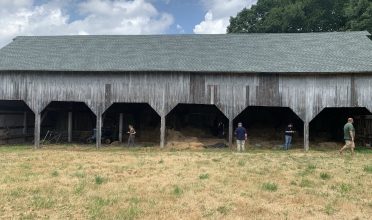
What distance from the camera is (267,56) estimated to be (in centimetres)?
2045

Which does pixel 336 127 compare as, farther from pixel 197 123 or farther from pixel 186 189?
pixel 186 189

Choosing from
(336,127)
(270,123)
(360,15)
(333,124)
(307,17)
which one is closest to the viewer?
(336,127)

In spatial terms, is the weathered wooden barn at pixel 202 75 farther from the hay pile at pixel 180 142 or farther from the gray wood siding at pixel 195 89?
the hay pile at pixel 180 142

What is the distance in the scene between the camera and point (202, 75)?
19.5 meters

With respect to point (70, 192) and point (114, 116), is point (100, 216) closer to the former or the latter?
point (70, 192)

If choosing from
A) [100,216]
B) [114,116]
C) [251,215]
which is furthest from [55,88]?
[251,215]

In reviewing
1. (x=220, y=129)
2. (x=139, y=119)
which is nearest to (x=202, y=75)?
(x=220, y=129)

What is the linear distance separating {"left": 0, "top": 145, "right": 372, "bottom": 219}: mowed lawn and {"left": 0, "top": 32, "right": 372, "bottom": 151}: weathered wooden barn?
5.55m

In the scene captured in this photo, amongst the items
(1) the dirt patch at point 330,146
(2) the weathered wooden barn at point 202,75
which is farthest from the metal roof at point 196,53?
(1) the dirt patch at point 330,146

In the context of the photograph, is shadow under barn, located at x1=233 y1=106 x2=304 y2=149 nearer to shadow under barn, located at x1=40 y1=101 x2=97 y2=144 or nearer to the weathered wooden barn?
the weathered wooden barn

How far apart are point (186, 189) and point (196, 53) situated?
548 inches

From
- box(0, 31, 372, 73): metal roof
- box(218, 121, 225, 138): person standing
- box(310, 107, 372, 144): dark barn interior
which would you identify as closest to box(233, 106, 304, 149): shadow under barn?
box(310, 107, 372, 144): dark barn interior

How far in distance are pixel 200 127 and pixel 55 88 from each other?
37.3 feet

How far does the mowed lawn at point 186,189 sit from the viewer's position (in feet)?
23.8
